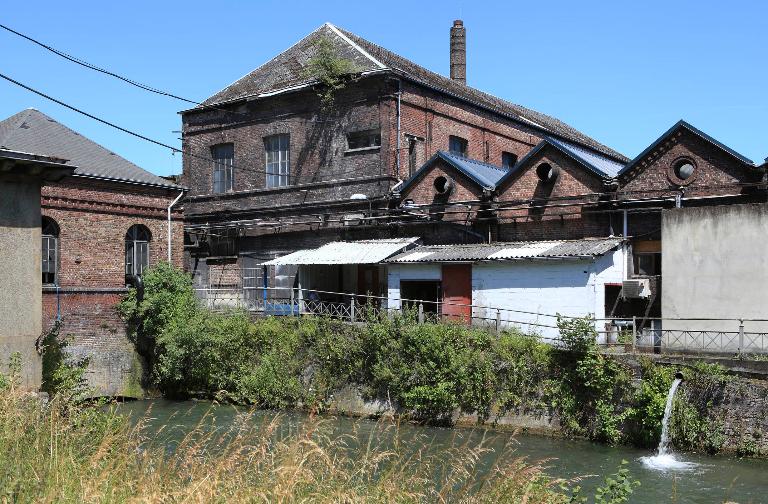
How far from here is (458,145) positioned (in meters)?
32.0

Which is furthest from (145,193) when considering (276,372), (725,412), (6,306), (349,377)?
(725,412)

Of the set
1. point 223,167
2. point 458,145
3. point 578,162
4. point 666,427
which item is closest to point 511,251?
point 578,162

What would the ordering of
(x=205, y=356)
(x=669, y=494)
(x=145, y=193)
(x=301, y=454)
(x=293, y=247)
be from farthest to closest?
(x=293, y=247), (x=145, y=193), (x=205, y=356), (x=669, y=494), (x=301, y=454)

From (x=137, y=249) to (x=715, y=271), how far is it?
18.7m

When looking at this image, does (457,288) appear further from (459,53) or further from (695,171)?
(459,53)

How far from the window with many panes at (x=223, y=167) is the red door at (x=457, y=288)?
1231cm

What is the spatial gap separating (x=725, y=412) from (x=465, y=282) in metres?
9.30

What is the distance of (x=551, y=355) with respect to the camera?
18641mm

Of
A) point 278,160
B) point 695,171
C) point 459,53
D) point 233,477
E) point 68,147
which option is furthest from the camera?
point 459,53

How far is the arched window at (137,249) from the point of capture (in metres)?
26.1

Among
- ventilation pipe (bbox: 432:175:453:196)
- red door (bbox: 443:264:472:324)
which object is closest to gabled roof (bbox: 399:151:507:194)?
ventilation pipe (bbox: 432:175:453:196)

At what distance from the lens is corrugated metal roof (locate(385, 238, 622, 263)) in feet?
70.2

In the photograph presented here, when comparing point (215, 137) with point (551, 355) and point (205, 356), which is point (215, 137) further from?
point (551, 355)

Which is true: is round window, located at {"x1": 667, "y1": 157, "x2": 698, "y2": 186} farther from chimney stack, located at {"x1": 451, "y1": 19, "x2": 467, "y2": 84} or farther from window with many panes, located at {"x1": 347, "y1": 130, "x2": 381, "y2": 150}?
chimney stack, located at {"x1": 451, "y1": 19, "x2": 467, "y2": 84}
